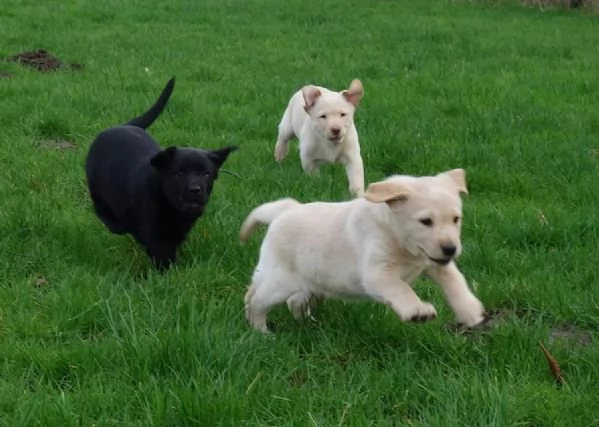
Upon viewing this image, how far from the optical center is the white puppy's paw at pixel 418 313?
11.2 ft

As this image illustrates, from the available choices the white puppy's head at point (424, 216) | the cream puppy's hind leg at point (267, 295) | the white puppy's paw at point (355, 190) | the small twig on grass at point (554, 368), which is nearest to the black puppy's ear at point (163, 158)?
the cream puppy's hind leg at point (267, 295)

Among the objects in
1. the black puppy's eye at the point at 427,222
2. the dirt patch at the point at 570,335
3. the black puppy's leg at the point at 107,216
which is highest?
the black puppy's eye at the point at 427,222

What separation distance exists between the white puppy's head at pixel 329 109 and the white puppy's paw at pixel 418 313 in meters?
3.54

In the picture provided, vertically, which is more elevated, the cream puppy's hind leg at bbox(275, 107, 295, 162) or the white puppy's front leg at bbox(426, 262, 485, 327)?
the white puppy's front leg at bbox(426, 262, 485, 327)

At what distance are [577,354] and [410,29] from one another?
12.2m

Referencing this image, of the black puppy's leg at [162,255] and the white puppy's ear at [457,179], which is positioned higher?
the white puppy's ear at [457,179]

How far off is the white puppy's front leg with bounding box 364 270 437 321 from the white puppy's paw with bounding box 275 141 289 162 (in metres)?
3.92

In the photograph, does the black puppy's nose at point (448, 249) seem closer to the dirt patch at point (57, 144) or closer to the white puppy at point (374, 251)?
the white puppy at point (374, 251)

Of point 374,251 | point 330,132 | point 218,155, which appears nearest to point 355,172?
point 330,132

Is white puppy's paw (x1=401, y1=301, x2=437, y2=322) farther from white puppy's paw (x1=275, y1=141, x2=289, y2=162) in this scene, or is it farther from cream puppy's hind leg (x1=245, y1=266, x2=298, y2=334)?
white puppy's paw (x1=275, y1=141, x2=289, y2=162)

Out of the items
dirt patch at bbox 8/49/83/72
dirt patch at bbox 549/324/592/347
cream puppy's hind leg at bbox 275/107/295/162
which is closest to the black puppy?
dirt patch at bbox 549/324/592/347

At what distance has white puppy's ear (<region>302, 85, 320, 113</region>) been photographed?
7.06 m

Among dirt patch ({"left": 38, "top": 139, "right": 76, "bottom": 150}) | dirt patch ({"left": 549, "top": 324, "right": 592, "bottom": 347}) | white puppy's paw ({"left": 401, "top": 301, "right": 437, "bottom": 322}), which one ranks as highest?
white puppy's paw ({"left": 401, "top": 301, "right": 437, "bottom": 322})

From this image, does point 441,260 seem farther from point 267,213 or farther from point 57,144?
point 57,144
